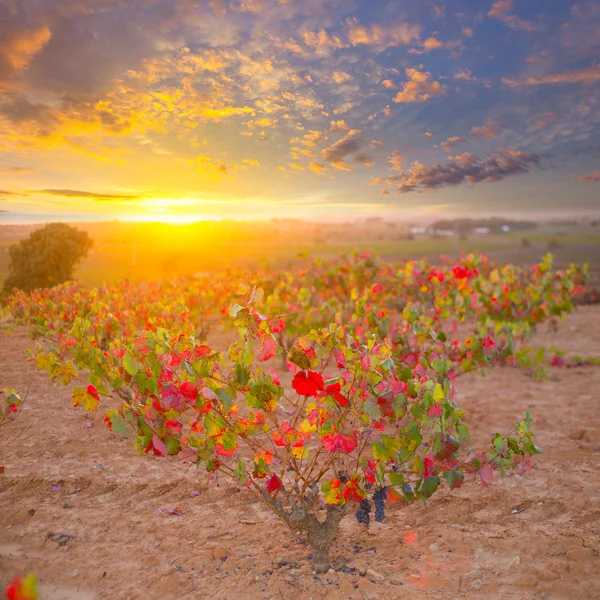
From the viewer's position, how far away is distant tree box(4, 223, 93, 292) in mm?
8805

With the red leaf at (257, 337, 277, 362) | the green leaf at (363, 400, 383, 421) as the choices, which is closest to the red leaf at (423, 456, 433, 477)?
the green leaf at (363, 400, 383, 421)

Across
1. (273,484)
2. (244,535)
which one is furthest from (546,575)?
(244,535)

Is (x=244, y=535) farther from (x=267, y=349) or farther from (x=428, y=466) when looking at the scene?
(x=267, y=349)

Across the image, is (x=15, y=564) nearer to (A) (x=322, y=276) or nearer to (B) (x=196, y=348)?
(B) (x=196, y=348)

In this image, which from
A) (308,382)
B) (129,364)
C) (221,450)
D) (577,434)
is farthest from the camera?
(577,434)

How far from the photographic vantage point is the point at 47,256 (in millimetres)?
9297

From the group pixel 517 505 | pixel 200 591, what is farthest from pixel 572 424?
pixel 200 591

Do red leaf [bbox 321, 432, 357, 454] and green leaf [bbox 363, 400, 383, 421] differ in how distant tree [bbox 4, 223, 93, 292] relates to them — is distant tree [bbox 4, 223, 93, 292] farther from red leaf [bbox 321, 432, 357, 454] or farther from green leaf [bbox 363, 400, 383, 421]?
green leaf [bbox 363, 400, 383, 421]

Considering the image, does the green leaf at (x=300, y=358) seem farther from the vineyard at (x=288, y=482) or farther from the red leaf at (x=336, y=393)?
the red leaf at (x=336, y=393)

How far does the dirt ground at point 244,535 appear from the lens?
3.33 meters

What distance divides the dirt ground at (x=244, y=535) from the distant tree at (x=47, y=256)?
388cm

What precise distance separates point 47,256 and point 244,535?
283 inches

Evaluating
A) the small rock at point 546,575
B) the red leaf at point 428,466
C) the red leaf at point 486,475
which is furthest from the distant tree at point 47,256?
the small rock at point 546,575

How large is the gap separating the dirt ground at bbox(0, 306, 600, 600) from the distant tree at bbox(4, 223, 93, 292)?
388 centimetres
